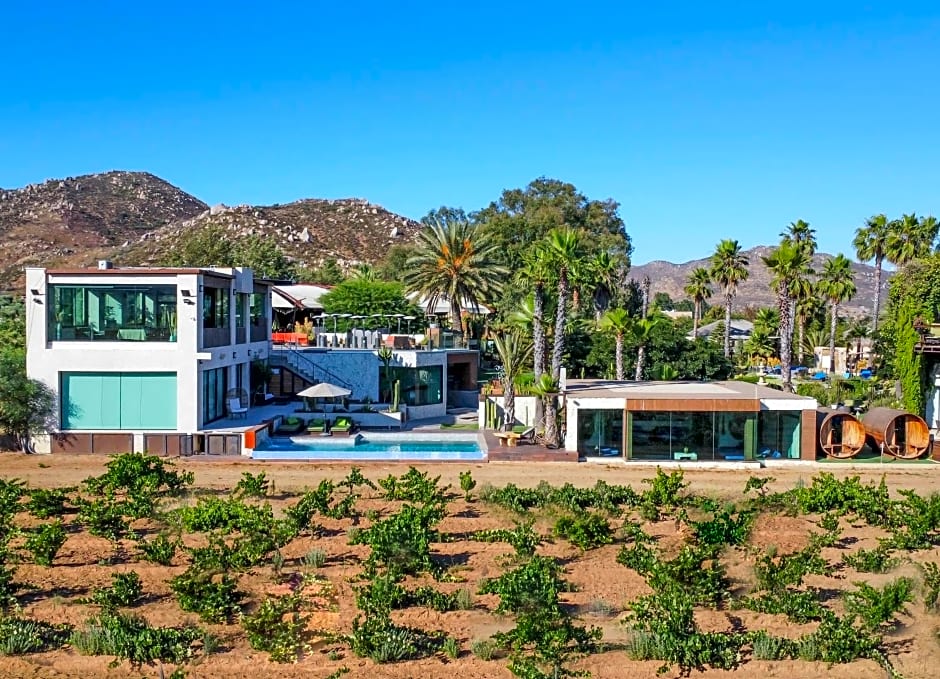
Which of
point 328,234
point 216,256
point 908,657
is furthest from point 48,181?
point 908,657

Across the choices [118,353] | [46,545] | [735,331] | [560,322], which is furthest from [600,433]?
[735,331]

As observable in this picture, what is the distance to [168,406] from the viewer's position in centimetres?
2762

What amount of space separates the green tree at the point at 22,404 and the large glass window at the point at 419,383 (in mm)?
12414

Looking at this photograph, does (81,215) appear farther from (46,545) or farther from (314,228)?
(46,545)

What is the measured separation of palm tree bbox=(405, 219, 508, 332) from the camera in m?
46.5

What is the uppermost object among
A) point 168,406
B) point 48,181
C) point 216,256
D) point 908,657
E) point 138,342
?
point 48,181

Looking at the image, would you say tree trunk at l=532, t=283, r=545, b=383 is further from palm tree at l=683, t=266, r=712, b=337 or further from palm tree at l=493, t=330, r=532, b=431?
palm tree at l=683, t=266, r=712, b=337

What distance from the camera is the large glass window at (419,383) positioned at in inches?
1359

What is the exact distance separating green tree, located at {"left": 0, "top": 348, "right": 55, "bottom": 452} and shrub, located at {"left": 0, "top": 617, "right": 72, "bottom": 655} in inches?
611

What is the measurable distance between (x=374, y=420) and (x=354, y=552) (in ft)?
51.2

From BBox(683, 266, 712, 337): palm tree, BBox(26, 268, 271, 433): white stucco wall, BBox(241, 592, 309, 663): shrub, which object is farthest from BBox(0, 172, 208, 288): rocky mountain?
BBox(241, 592, 309, 663): shrub

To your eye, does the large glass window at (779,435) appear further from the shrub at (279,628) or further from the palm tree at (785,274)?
the shrub at (279,628)

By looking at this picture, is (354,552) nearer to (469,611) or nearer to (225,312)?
(469,611)

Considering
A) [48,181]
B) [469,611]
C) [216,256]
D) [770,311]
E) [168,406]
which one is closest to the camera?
[469,611]
